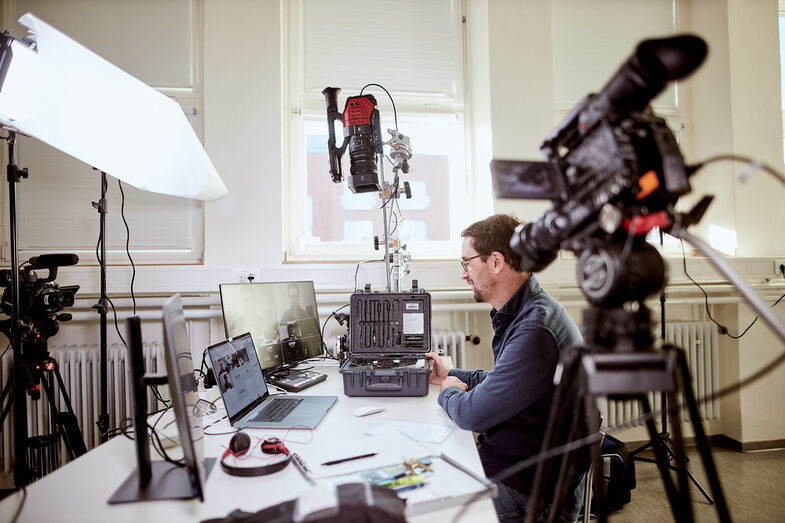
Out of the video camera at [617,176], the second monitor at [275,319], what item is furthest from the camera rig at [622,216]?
the second monitor at [275,319]

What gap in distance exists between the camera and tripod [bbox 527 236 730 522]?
59cm

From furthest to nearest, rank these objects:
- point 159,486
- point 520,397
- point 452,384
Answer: point 452,384 < point 520,397 < point 159,486

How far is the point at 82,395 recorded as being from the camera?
2166 millimetres

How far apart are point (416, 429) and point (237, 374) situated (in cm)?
58

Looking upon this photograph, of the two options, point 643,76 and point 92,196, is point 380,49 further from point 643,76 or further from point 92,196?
point 643,76

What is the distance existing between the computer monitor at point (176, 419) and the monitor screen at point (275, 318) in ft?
2.07

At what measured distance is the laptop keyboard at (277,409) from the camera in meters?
1.26

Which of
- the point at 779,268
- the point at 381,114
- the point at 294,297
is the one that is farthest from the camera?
the point at 381,114

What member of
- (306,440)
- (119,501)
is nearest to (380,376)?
(306,440)

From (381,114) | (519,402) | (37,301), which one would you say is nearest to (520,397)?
(519,402)

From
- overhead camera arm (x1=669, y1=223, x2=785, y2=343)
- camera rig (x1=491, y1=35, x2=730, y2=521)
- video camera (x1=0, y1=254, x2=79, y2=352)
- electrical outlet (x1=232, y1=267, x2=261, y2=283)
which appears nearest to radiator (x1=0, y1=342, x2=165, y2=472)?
video camera (x1=0, y1=254, x2=79, y2=352)

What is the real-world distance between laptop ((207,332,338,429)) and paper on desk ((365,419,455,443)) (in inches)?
7.6

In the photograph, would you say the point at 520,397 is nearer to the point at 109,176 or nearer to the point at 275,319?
the point at 275,319

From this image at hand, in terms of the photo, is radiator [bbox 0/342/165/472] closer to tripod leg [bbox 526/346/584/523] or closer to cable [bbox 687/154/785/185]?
tripod leg [bbox 526/346/584/523]
